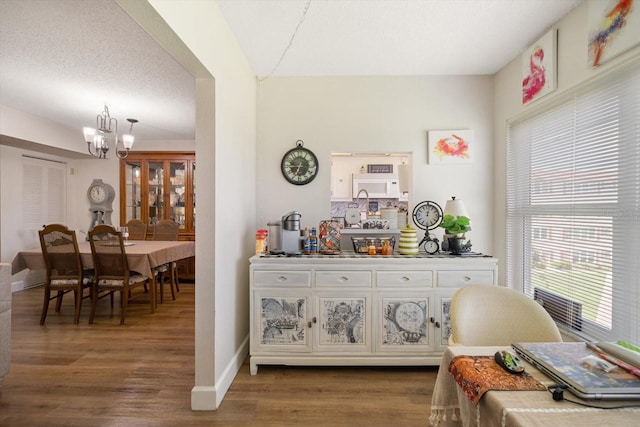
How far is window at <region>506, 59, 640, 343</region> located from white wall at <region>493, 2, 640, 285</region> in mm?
64

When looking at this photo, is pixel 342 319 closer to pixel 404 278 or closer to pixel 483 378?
pixel 404 278

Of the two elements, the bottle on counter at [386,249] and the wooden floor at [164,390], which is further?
the bottle on counter at [386,249]

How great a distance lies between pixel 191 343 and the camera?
2645mm

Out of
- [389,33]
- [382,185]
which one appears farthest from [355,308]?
[382,185]

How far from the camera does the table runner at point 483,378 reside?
2.61 feet

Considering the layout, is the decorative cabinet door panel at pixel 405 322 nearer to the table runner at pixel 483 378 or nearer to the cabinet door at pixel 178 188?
the table runner at pixel 483 378

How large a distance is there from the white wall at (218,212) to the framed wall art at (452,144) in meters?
1.79

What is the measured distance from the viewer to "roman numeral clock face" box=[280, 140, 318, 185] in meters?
2.69

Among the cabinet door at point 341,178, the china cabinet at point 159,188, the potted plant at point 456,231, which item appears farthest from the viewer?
the china cabinet at point 159,188

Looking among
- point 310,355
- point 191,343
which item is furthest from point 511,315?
point 191,343

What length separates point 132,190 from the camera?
16.5ft

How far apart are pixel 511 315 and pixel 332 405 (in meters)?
1.21

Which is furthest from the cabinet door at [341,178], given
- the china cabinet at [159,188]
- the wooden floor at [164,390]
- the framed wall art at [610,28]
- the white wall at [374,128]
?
the framed wall art at [610,28]

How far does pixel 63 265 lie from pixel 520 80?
4.97m
